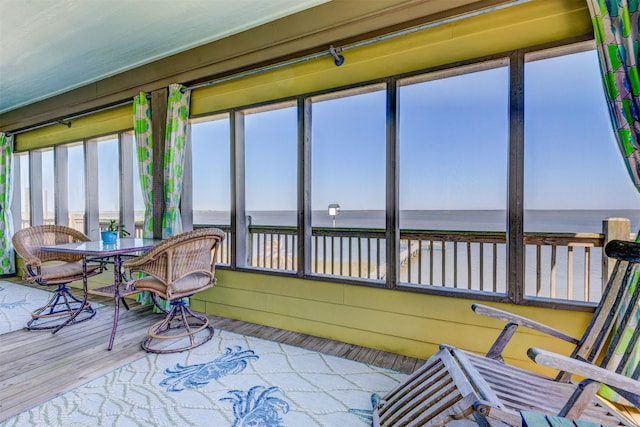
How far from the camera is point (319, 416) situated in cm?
171

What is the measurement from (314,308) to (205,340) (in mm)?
1014

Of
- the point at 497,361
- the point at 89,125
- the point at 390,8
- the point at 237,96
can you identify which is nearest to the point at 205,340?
the point at 497,361

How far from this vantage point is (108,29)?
2.85 meters

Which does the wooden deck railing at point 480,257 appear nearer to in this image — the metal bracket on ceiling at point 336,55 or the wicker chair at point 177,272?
the wicker chair at point 177,272

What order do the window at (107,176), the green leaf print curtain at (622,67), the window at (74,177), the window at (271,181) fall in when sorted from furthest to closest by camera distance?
the window at (74,177), the window at (107,176), the window at (271,181), the green leaf print curtain at (622,67)

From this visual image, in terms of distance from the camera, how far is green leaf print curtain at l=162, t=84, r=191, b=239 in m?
3.39

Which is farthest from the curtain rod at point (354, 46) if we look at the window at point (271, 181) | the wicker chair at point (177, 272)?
the wicker chair at point (177, 272)

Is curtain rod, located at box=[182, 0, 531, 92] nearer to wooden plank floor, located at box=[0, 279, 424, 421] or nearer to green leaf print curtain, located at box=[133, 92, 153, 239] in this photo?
green leaf print curtain, located at box=[133, 92, 153, 239]

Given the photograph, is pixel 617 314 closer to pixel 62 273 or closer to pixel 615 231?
pixel 615 231

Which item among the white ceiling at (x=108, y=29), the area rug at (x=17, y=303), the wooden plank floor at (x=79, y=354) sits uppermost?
the white ceiling at (x=108, y=29)

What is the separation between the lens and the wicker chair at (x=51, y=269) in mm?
3008

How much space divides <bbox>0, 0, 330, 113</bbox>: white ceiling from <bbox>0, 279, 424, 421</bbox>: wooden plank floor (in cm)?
290

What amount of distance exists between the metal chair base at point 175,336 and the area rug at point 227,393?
105mm

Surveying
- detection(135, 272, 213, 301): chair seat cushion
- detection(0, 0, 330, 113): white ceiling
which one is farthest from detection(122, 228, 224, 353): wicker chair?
detection(0, 0, 330, 113): white ceiling
